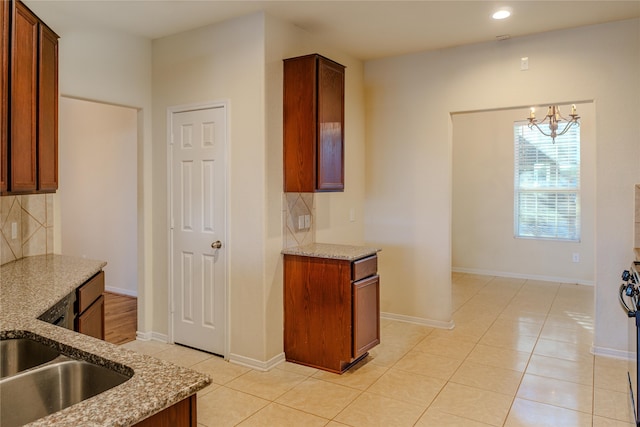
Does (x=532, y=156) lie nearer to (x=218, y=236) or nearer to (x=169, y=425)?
(x=218, y=236)

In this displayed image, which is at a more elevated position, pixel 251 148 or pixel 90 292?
pixel 251 148

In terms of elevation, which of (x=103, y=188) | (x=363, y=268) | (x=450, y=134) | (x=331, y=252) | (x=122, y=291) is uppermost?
(x=450, y=134)

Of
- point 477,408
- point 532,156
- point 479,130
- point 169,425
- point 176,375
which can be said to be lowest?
point 477,408

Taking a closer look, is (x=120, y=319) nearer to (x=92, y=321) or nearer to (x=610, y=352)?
(x=92, y=321)

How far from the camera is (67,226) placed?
20.5 ft

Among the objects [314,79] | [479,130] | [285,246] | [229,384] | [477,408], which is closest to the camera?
[477,408]

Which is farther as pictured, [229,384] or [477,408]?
[229,384]

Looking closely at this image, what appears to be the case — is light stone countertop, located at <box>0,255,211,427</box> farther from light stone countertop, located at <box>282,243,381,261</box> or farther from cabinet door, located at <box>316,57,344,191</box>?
cabinet door, located at <box>316,57,344,191</box>

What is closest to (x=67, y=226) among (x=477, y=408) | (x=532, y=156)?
(x=477, y=408)

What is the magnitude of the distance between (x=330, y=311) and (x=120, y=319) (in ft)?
8.57

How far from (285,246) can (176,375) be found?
7.55 ft

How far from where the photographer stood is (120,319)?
465cm

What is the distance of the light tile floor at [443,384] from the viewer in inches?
104

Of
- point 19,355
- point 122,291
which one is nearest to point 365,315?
point 19,355
